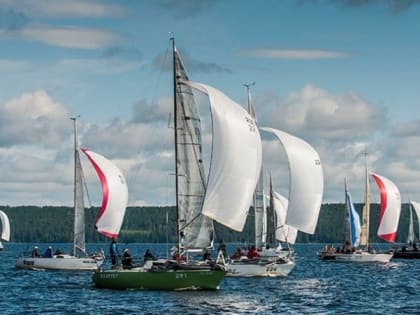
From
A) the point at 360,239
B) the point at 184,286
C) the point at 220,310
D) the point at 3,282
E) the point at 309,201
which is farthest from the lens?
the point at 360,239

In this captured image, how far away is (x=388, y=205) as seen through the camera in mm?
110750

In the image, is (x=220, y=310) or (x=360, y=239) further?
(x=360, y=239)

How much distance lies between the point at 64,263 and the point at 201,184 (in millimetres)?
27600

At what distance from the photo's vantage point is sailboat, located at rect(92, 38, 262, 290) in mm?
51562

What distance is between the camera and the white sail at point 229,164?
5128cm

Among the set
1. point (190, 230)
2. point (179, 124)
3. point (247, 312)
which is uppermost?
point (179, 124)

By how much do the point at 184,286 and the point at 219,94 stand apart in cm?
913

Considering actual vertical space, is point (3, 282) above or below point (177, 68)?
below

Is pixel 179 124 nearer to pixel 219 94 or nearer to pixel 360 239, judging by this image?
pixel 219 94

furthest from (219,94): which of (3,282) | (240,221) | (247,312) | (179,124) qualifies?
(3,282)

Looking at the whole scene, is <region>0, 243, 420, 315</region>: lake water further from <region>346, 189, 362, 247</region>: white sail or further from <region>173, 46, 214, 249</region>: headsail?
<region>346, 189, 362, 247</region>: white sail

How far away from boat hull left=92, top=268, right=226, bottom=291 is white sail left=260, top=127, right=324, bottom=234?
2201 cm

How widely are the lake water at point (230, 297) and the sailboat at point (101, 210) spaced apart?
4.91 m

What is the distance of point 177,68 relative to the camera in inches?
2135
